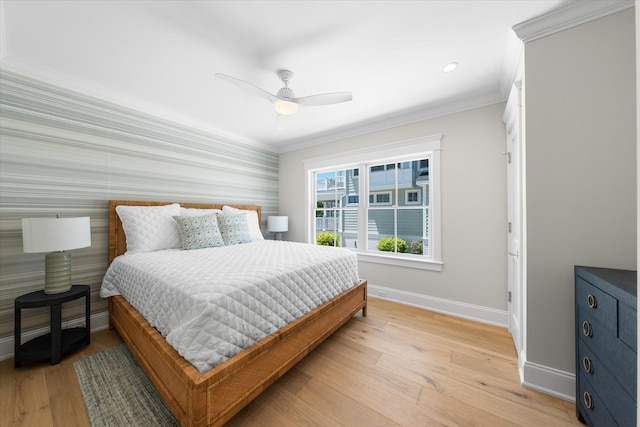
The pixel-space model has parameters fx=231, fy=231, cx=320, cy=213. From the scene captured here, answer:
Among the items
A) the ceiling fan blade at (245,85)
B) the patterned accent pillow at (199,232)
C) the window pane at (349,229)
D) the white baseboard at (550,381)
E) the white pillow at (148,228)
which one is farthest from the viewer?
the window pane at (349,229)

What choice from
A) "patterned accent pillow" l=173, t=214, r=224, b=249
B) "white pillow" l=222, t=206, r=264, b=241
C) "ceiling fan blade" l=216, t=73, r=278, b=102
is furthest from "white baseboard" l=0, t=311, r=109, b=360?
"ceiling fan blade" l=216, t=73, r=278, b=102

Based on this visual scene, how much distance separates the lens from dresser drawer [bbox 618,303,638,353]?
2.86 feet

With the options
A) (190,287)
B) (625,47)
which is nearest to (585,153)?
(625,47)

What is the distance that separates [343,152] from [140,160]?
105 inches

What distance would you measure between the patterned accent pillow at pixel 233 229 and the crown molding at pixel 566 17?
314cm

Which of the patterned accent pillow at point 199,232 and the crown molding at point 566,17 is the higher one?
the crown molding at point 566,17

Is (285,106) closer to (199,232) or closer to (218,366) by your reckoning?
(199,232)

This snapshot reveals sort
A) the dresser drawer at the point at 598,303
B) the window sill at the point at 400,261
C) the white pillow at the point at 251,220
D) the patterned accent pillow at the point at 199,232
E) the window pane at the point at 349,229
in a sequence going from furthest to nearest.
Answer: the window pane at the point at 349,229, the white pillow at the point at 251,220, the window sill at the point at 400,261, the patterned accent pillow at the point at 199,232, the dresser drawer at the point at 598,303

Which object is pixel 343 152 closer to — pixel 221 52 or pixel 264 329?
pixel 221 52

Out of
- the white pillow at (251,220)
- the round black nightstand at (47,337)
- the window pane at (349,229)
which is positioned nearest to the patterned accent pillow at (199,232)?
the white pillow at (251,220)

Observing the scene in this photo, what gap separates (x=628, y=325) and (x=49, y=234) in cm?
338

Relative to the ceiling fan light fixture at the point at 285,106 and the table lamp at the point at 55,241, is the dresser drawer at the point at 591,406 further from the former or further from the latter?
the table lamp at the point at 55,241

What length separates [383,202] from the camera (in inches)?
133

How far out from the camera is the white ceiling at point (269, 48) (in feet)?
4.87
